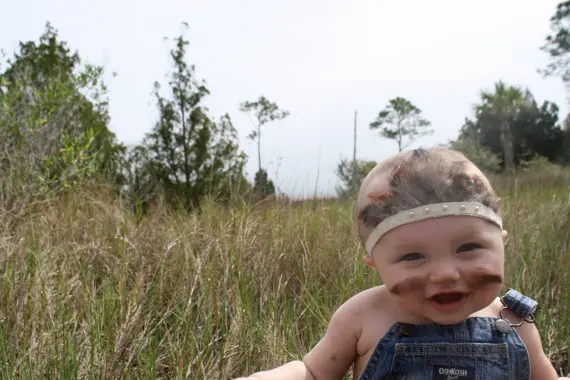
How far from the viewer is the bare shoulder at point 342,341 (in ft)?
4.74

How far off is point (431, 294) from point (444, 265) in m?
0.08

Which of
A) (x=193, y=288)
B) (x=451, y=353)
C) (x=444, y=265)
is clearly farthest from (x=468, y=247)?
(x=193, y=288)

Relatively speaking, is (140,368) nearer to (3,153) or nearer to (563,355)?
(563,355)

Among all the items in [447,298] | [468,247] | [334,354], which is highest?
[468,247]

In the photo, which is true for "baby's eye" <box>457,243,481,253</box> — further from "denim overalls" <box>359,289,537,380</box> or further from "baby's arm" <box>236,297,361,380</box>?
"baby's arm" <box>236,297,361,380</box>

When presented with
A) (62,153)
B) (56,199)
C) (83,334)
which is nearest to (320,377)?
(83,334)

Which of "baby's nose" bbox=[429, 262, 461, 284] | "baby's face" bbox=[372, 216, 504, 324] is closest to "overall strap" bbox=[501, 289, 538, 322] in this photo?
"baby's face" bbox=[372, 216, 504, 324]

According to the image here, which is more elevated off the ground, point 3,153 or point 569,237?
point 3,153

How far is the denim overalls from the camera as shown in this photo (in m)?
1.34

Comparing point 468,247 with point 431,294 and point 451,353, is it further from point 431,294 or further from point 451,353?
point 451,353

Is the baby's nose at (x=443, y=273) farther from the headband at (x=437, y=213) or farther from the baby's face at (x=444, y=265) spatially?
the headband at (x=437, y=213)

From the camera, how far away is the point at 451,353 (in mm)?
1338

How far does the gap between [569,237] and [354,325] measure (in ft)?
8.18

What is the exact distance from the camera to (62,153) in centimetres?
554
